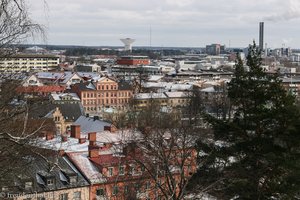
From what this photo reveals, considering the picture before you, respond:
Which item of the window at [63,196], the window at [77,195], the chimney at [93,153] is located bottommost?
the window at [77,195]

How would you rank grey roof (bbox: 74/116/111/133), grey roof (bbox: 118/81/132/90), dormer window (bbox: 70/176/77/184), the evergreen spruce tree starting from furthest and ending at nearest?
grey roof (bbox: 118/81/132/90), grey roof (bbox: 74/116/111/133), dormer window (bbox: 70/176/77/184), the evergreen spruce tree

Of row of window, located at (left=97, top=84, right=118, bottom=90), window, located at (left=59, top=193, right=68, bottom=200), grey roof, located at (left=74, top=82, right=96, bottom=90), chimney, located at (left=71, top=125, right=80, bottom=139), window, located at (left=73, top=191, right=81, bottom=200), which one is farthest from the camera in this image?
row of window, located at (left=97, top=84, right=118, bottom=90)

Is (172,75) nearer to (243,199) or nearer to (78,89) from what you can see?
(78,89)

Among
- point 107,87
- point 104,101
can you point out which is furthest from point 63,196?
point 107,87

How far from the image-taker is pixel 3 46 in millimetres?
8789

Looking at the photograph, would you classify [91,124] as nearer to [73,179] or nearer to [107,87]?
[73,179]

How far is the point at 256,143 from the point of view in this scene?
1598 cm

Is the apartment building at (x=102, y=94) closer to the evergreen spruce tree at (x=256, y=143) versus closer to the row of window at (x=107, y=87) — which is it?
the row of window at (x=107, y=87)

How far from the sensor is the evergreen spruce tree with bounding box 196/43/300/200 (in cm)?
1511

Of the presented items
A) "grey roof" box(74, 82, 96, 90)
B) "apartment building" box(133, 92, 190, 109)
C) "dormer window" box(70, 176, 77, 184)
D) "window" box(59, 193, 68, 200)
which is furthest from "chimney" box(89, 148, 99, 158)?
"grey roof" box(74, 82, 96, 90)

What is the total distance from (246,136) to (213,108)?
4325 cm

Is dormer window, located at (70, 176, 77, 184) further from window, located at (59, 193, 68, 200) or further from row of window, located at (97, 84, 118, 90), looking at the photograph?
row of window, located at (97, 84, 118, 90)

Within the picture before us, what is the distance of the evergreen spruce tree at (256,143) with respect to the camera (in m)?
15.1

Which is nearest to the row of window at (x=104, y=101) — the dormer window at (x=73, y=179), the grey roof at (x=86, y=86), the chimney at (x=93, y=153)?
the grey roof at (x=86, y=86)
